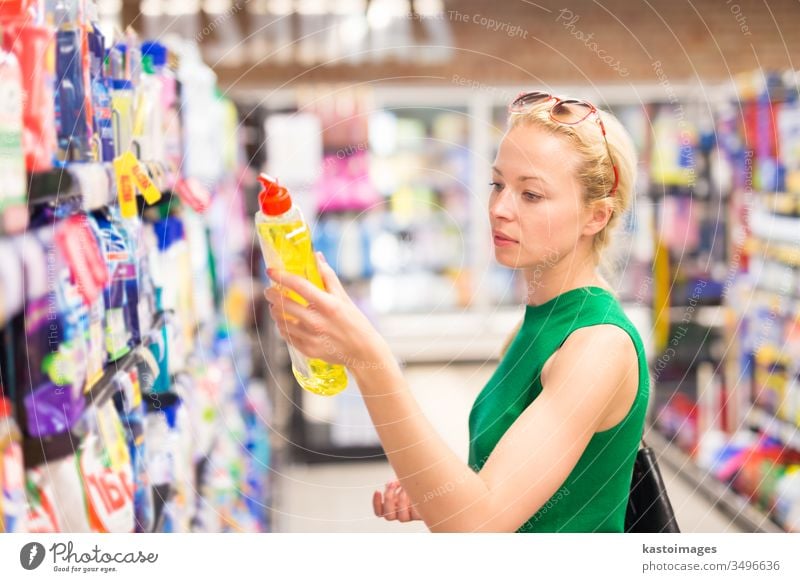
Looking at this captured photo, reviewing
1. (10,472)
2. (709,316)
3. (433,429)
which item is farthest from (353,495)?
(433,429)

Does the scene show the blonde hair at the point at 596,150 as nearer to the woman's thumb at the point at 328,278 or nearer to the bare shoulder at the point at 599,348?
the bare shoulder at the point at 599,348

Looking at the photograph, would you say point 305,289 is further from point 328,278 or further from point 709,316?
point 709,316

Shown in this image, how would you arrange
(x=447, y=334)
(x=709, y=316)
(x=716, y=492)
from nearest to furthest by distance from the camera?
(x=716, y=492) < (x=709, y=316) < (x=447, y=334)

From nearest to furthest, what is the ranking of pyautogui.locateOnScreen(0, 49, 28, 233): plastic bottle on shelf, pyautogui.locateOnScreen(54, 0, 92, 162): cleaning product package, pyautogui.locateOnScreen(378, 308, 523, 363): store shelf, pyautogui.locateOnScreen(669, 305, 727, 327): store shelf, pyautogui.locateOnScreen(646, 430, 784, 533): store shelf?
pyautogui.locateOnScreen(0, 49, 28, 233): plastic bottle on shelf
pyautogui.locateOnScreen(54, 0, 92, 162): cleaning product package
pyautogui.locateOnScreen(646, 430, 784, 533): store shelf
pyautogui.locateOnScreen(669, 305, 727, 327): store shelf
pyautogui.locateOnScreen(378, 308, 523, 363): store shelf

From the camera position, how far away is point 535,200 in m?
1.11

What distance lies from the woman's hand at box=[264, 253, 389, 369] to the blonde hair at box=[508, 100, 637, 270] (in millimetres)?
346

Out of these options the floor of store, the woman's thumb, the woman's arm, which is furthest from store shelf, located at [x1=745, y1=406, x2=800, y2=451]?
the woman's thumb

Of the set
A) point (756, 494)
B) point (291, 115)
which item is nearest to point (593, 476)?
point (756, 494)

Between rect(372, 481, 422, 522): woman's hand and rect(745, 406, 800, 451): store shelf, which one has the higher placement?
rect(372, 481, 422, 522): woman's hand

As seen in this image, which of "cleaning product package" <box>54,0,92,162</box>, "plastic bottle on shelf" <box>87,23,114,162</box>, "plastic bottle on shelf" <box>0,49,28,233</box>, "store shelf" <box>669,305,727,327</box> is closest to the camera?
"plastic bottle on shelf" <box>0,49,28,233</box>

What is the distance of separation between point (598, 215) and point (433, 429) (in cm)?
37

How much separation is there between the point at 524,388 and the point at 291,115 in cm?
319

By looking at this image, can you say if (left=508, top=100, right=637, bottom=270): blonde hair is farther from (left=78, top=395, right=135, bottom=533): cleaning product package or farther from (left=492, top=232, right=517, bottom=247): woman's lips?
(left=78, top=395, right=135, bottom=533): cleaning product package

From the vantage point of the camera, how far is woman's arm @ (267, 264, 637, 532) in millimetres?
965
